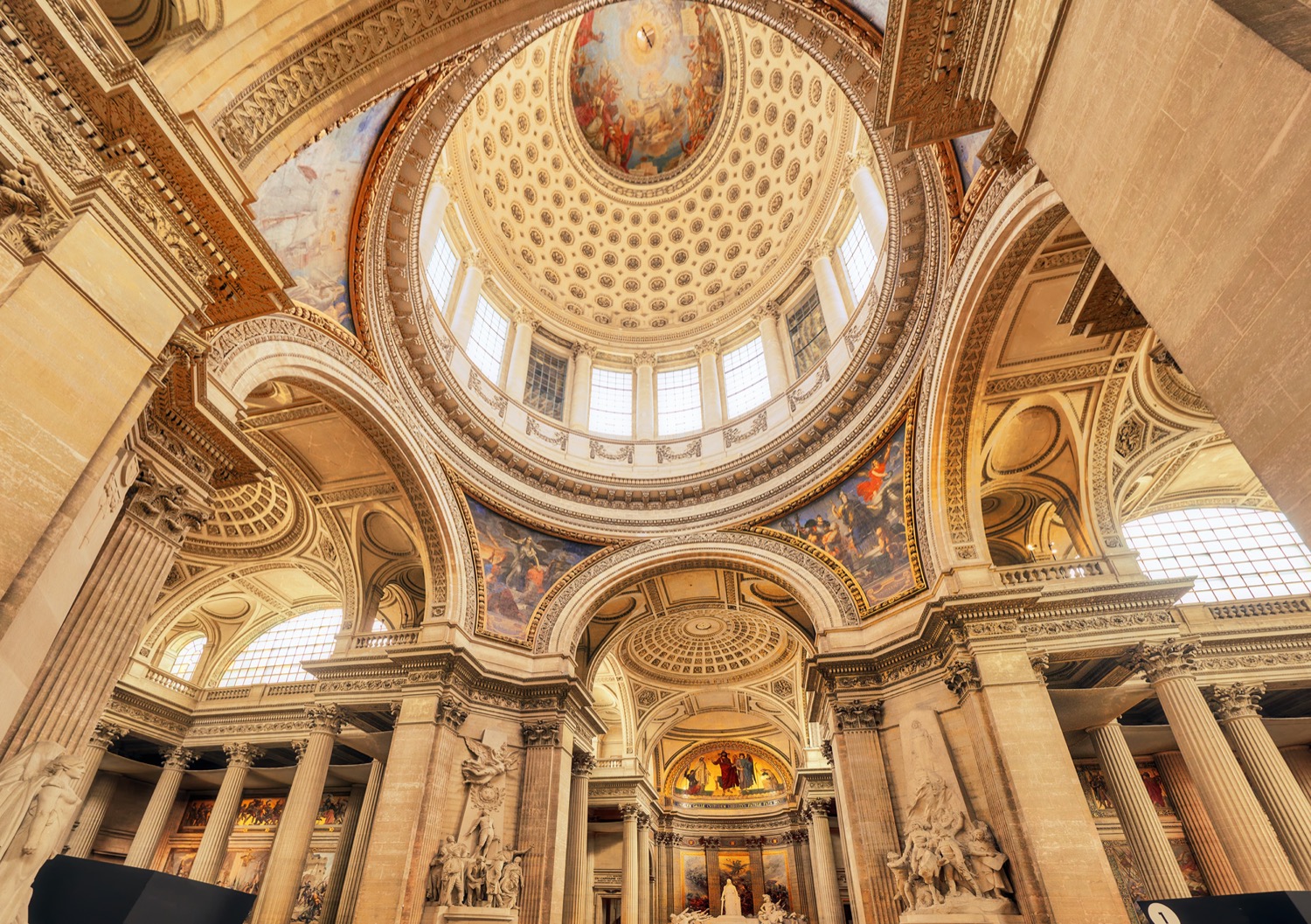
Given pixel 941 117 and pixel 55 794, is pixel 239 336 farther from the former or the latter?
pixel 941 117

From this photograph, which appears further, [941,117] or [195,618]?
[195,618]

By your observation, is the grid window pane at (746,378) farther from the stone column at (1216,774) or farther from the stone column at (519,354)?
the stone column at (1216,774)

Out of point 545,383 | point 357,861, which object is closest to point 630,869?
point 357,861

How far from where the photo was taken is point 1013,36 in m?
4.51

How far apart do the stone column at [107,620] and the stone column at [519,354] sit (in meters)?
13.2

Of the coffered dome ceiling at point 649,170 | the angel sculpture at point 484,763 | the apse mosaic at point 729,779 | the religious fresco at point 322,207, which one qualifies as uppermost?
the coffered dome ceiling at point 649,170

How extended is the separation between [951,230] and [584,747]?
47.6 ft

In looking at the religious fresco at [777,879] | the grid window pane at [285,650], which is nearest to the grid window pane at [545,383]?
the grid window pane at [285,650]

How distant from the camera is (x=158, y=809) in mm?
16344

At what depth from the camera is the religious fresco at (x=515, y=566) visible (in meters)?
15.7

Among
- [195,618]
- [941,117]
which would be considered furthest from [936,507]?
[195,618]

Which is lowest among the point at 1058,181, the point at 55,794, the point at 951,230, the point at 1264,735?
the point at 55,794

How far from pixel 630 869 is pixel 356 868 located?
9507 mm

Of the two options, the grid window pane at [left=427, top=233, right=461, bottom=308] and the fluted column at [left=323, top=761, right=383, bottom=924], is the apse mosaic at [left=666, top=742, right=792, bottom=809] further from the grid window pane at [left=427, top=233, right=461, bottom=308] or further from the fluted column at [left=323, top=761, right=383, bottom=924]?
the grid window pane at [left=427, top=233, right=461, bottom=308]
